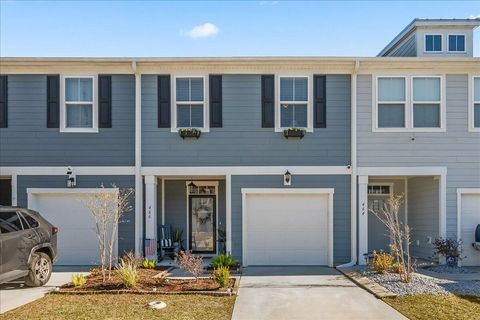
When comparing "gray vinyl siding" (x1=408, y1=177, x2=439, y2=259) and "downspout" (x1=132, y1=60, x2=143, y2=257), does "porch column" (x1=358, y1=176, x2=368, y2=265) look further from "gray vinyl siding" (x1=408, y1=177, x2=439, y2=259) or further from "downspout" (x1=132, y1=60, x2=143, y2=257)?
"downspout" (x1=132, y1=60, x2=143, y2=257)

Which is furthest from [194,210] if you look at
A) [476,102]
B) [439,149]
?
[476,102]

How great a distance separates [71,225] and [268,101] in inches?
243

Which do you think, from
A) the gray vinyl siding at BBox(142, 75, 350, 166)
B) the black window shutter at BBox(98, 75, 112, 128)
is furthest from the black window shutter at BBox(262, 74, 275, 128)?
the black window shutter at BBox(98, 75, 112, 128)

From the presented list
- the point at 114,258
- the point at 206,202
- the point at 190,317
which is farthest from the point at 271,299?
the point at 206,202

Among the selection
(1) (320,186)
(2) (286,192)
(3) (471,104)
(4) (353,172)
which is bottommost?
(2) (286,192)

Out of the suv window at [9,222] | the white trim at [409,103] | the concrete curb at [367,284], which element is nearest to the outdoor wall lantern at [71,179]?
the suv window at [9,222]

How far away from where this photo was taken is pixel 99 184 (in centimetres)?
1361

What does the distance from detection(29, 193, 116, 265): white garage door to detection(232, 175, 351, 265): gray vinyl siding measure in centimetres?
377

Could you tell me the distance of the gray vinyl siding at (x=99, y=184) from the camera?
13.6 m

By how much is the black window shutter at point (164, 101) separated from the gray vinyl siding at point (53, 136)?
716 mm

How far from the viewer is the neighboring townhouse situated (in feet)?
44.4

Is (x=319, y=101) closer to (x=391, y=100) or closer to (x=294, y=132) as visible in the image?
(x=294, y=132)

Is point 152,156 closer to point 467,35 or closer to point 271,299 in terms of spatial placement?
point 271,299

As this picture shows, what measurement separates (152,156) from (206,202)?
2810 mm
